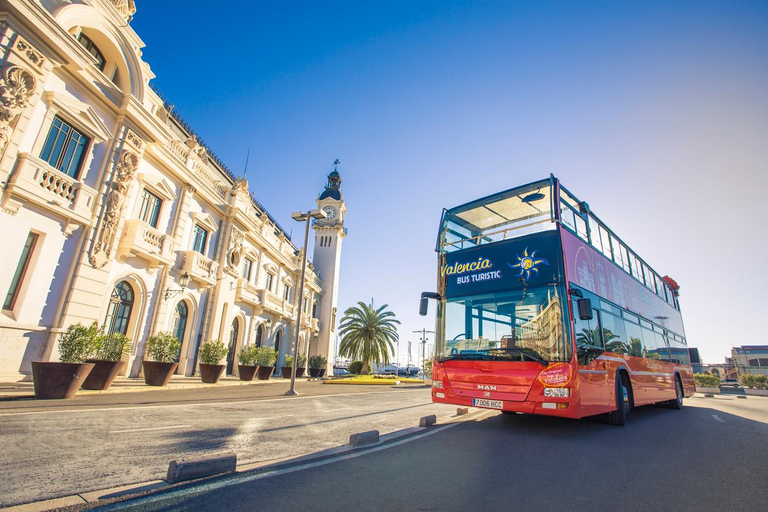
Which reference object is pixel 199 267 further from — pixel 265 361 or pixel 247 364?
pixel 265 361

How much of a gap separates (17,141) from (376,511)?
41.9 ft

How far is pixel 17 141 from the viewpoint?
951 cm

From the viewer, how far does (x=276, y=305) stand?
26.6 metres

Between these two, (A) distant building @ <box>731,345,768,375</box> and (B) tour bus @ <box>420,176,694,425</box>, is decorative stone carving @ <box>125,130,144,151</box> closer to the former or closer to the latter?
(B) tour bus @ <box>420,176,694,425</box>

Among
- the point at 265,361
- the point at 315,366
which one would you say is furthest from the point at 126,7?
the point at 315,366

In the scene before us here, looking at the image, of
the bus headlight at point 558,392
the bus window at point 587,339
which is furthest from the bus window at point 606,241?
the bus headlight at point 558,392

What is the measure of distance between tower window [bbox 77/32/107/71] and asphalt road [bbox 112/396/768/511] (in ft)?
47.6

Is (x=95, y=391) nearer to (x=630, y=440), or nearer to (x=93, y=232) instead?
(x=93, y=232)

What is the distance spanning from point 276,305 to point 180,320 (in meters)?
9.70

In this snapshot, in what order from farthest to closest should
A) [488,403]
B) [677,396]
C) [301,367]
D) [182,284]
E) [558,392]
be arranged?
1. [301,367]
2. [182,284]
3. [677,396]
4. [488,403]
5. [558,392]

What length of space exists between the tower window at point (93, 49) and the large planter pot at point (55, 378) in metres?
9.63

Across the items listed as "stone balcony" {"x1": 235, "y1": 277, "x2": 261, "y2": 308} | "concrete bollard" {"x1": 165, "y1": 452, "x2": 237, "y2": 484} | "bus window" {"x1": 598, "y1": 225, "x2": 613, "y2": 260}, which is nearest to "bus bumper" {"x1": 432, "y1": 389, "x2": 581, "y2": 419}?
"concrete bollard" {"x1": 165, "y1": 452, "x2": 237, "y2": 484}

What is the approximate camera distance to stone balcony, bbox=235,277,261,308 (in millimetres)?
21375

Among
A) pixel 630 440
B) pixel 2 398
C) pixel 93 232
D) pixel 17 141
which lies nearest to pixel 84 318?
pixel 93 232
